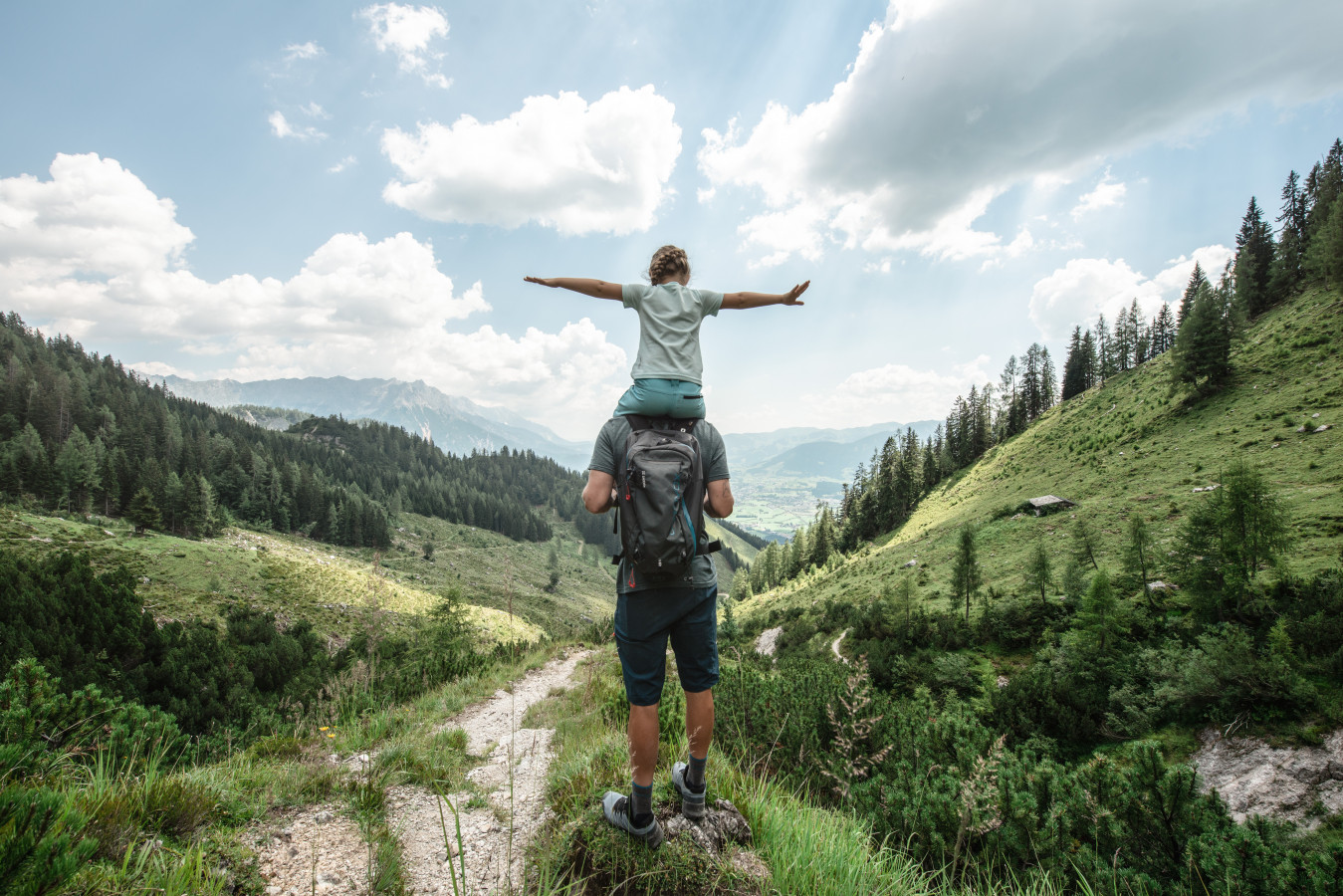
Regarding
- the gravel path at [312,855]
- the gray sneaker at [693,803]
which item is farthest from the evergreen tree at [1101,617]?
the gravel path at [312,855]

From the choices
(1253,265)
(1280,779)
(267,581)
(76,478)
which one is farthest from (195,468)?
(1253,265)

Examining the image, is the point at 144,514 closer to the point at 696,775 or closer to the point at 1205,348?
the point at 696,775

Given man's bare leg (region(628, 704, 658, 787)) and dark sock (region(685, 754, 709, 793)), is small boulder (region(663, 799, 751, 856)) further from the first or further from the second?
man's bare leg (region(628, 704, 658, 787))

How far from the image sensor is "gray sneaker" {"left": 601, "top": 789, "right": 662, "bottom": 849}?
255cm

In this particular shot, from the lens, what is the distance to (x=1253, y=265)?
163 ft

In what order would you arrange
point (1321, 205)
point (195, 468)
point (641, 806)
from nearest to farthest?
point (641, 806) → point (1321, 205) → point (195, 468)

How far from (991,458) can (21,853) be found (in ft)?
227

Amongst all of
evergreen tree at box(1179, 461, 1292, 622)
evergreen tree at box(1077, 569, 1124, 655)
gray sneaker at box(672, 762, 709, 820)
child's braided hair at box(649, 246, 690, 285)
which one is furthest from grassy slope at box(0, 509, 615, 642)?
evergreen tree at box(1179, 461, 1292, 622)

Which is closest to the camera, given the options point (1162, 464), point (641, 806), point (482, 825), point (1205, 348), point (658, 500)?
point (658, 500)

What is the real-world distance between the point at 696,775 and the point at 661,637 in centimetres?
92

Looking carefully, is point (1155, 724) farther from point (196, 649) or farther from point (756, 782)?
point (196, 649)

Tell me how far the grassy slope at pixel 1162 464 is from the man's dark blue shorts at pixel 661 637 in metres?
12.5

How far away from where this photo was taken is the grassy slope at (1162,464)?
19141 millimetres

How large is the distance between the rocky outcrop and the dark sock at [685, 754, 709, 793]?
20.9 ft
